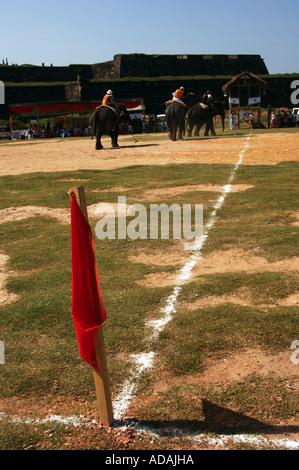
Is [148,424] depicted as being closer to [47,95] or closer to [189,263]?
[189,263]

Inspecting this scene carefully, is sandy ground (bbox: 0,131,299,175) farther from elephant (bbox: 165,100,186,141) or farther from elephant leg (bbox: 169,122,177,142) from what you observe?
elephant leg (bbox: 169,122,177,142)

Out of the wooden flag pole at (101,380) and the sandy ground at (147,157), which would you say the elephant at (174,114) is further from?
the wooden flag pole at (101,380)

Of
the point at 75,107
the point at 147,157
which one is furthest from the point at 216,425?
the point at 75,107

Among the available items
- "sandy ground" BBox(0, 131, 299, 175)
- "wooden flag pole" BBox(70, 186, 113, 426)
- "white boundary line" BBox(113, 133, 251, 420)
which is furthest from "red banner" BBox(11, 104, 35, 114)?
"wooden flag pole" BBox(70, 186, 113, 426)

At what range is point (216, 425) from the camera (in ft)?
10.4

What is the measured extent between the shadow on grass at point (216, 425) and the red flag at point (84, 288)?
20.4 inches

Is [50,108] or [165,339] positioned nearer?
[165,339]

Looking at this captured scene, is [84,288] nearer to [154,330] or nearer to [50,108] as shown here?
[154,330]

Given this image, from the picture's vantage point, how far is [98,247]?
6.99 meters

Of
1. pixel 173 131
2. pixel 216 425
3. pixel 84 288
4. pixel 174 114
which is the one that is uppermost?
pixel 174 114

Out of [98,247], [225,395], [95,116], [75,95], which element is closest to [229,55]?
[75,95]

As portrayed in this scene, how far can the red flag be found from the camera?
10.5 ft

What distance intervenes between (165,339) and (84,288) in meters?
1.24

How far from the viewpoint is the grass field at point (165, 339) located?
3182 millimetres
